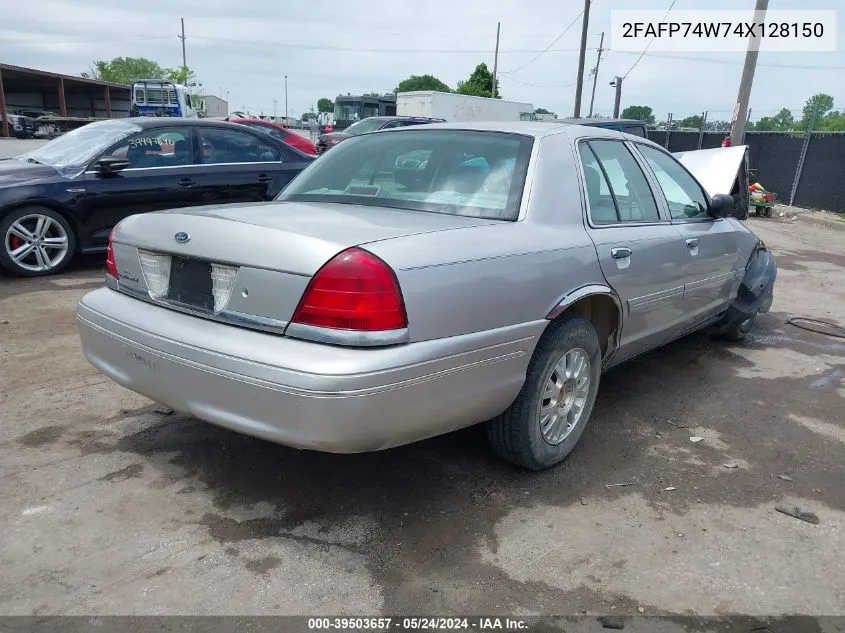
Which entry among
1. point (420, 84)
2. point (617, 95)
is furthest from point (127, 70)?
point (617, 95)

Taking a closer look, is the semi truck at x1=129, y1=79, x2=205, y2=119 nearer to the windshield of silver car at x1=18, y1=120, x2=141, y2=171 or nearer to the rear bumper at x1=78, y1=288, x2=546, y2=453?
the windshield of silver car at x1=18, y1=120, x2=141, y2=171

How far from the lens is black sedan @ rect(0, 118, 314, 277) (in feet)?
21.3

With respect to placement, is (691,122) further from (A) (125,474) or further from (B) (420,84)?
(B) (420,84)

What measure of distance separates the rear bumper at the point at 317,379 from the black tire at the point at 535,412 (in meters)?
0.13

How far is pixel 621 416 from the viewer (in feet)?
13.4

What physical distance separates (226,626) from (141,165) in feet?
19.4

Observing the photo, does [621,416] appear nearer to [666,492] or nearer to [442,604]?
[666,492]

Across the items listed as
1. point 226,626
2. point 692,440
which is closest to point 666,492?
point 692,440

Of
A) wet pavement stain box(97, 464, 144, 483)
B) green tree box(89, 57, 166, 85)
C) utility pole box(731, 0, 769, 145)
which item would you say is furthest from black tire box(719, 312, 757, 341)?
green tree box(89, 57, 166, 85)

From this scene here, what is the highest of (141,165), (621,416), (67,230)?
(141,165)

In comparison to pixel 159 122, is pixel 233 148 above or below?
below

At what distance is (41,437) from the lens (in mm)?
3439

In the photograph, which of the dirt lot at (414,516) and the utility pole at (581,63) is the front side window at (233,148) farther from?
the utility pole at (581,63)

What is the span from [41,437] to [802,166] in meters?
17.2
